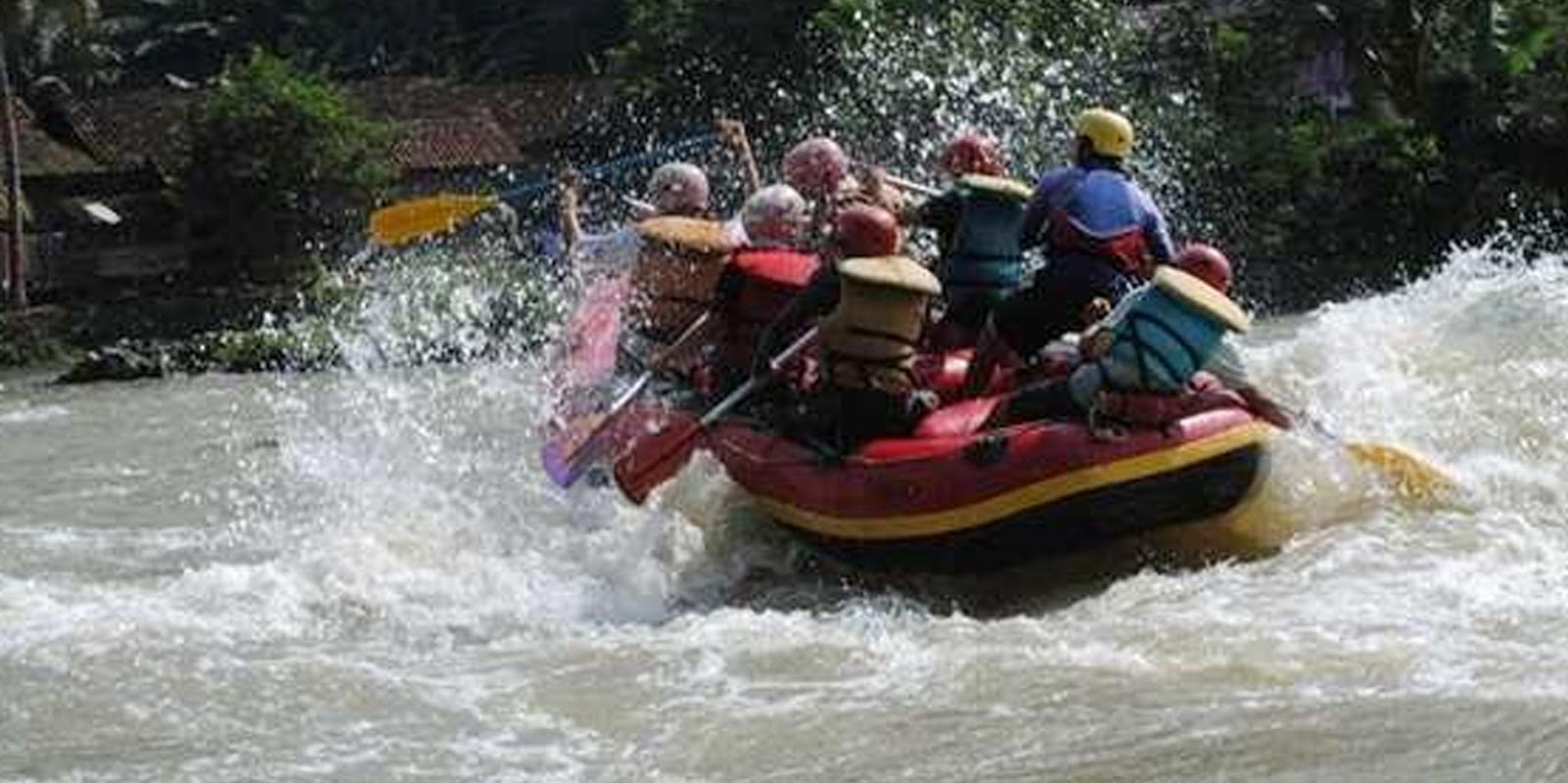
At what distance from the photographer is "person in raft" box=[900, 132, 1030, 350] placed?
8117 mm

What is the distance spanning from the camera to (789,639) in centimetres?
656

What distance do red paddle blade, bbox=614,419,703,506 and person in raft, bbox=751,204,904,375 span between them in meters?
0.34

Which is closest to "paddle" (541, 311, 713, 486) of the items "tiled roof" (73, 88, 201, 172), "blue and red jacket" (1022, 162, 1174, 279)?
"blue and red jacket" (1022, 162, 1174, 279)

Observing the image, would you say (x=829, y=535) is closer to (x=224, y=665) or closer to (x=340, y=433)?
(x=224, y=665)

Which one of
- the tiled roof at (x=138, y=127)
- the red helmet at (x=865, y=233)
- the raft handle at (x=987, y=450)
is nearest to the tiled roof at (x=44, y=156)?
the tiled roof at (x=138, y=127)

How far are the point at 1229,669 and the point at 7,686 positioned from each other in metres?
3.58

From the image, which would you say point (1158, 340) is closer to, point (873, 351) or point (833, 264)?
point (873, 351)

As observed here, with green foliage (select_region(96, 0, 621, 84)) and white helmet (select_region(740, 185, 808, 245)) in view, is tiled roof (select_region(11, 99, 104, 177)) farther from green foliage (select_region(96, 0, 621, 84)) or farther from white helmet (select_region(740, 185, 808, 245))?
white helmet (select_region(740, 185, 808, 245))

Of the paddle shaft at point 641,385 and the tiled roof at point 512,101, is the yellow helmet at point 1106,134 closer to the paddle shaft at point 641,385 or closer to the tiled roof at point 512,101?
the paddle shaft at point 641,385

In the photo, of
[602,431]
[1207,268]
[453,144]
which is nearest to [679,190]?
[602,431]

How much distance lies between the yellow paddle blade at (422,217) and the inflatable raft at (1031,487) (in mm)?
4315

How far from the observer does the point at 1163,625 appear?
6223 mm

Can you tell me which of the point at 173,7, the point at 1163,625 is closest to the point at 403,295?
the point at 1163,625

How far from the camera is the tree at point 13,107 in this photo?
2784 centimetres
